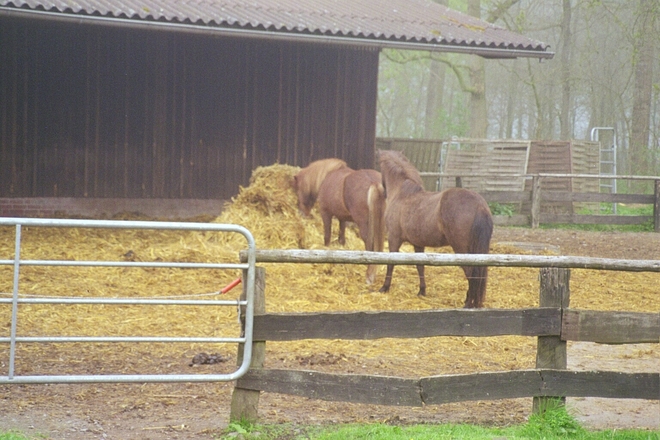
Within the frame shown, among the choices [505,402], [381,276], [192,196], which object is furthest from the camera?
[192,196]

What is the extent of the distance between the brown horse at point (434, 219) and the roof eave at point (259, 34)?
2868mm

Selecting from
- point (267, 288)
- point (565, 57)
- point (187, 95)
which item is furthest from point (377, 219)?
point (565, 57)

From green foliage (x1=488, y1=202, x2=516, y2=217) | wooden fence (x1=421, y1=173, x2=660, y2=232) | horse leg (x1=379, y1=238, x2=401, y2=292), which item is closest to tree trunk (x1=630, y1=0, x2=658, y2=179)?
green foliage (x1=488, y1=202, x2=516, y2=217)

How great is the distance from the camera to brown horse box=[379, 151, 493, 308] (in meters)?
7.44

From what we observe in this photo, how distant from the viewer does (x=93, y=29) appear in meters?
11.3

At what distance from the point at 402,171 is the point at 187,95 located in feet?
15.0

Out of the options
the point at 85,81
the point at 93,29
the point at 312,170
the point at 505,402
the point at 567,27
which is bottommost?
the point at 505,402

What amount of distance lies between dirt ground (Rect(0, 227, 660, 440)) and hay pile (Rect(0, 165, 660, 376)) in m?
0.34

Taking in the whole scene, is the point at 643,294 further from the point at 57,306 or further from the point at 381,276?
the point at 57,306

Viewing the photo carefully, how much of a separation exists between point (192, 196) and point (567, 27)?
52.8 ft

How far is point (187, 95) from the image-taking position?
11852mm

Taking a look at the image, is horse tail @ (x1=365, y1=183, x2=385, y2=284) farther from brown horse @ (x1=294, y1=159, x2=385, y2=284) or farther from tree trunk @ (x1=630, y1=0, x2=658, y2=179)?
tree trunk @ (x1=630, y1=0, x2=658, y2=179)

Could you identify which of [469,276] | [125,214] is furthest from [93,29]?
[469,276]

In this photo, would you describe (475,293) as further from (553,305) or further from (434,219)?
(553,305)
